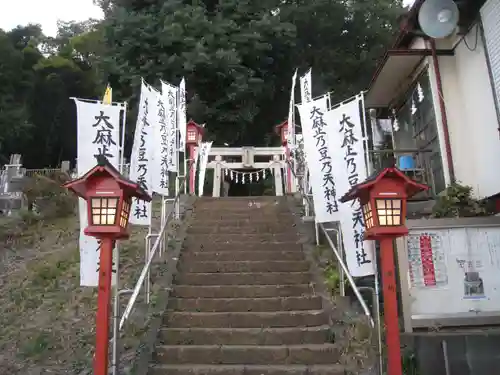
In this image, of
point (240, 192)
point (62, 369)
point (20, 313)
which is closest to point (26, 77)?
point (240, 192)

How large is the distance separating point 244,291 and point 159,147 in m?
3.13

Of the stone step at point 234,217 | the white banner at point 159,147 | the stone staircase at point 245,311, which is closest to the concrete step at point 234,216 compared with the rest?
the stone step at point 234,217

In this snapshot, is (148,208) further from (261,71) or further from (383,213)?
(261,71)

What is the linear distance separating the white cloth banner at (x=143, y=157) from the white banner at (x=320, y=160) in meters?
2.63

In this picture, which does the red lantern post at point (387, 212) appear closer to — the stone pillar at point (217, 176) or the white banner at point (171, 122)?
the white banner at point (171, 122)

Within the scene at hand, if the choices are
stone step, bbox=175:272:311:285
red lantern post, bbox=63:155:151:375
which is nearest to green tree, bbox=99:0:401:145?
stone step, bbox=175:272:311:285

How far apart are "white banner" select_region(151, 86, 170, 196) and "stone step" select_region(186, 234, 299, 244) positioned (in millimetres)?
1312

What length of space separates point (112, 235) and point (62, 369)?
231 centimetres

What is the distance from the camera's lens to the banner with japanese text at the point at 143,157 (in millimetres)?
7664

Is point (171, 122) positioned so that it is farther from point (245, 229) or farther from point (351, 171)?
point (351, 171)

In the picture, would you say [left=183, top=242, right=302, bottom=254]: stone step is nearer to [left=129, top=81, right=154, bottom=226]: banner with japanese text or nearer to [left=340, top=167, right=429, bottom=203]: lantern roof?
[left=129, top=81, right=154, bottom=226]: banner with japanese text

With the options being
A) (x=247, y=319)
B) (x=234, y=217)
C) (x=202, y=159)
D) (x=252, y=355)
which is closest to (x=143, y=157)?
(x=247, y=319)

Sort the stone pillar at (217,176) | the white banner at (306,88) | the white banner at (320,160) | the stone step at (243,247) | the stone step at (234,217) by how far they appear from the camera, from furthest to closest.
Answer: the stone pillar at (217,176) → the stone step at (234,217) → the white banner at (306,88) → the stone step at (243,247) → the white banner at (320,160)

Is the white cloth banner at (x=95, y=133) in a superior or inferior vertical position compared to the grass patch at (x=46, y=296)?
superior
